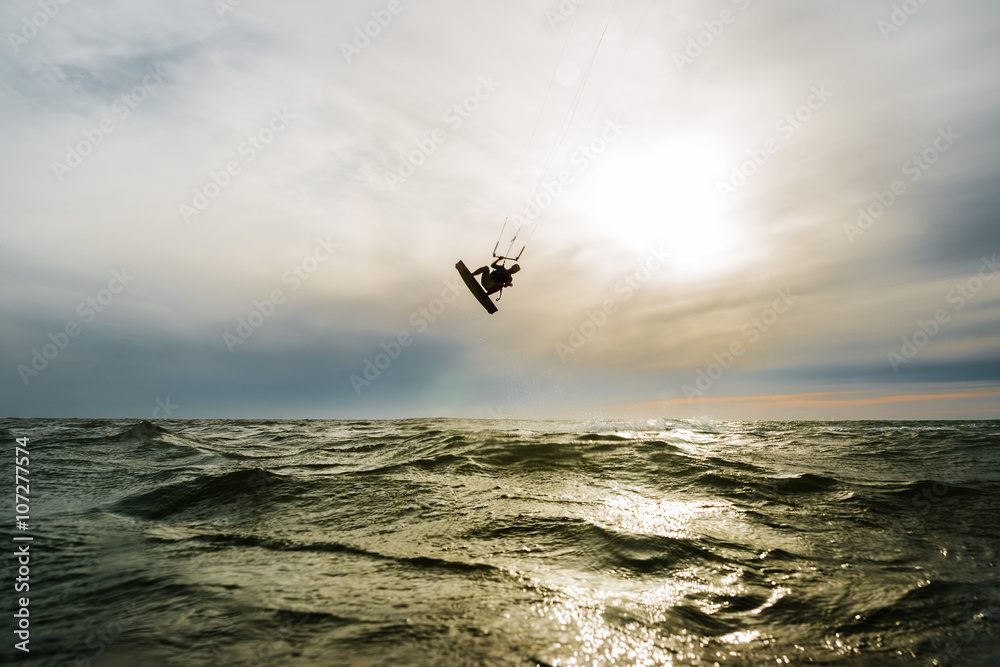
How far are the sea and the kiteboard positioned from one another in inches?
253

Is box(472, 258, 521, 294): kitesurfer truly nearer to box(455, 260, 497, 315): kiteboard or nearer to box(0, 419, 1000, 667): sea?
box(455, 260, 497, 315): kiteboard

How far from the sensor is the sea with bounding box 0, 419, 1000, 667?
3.58m

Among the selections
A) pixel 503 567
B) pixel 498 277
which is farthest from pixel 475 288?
pixel 503 567

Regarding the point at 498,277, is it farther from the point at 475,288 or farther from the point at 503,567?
the point at 503,567

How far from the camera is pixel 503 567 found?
17.0 feet

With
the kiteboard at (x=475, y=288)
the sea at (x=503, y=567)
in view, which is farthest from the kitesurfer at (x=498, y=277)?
the sea at (x=503, y=567)

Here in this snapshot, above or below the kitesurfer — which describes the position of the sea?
below

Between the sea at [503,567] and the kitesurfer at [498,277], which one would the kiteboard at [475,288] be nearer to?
the kitesurfer at [498,277]

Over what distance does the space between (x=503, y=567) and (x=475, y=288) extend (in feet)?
37.2

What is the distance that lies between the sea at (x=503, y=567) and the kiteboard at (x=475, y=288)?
253 inches

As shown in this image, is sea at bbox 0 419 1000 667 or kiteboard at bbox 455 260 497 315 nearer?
sea at bbox 0 419 1000 667

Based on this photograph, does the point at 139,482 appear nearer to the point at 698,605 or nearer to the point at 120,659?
the point at 120,659

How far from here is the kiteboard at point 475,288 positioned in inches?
599

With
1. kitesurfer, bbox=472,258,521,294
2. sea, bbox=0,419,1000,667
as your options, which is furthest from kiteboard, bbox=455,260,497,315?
sea, bbox=0,419,1000,667
